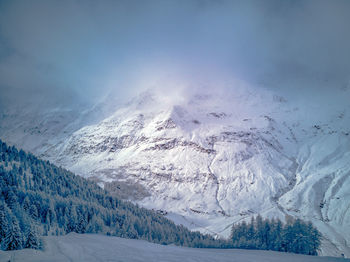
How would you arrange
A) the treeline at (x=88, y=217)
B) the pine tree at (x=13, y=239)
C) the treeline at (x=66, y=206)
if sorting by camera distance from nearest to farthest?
the pine tree at (x=13, y=239), the treeline at (x=66, y=206), the treeline at (x=88, y=217)

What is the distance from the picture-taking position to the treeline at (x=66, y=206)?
78750 mm

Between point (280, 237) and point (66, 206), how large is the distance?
61.4 m

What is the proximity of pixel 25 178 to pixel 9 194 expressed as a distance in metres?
18.6

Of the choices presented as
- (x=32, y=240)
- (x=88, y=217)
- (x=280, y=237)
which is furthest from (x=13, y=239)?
(x=280, y=237)

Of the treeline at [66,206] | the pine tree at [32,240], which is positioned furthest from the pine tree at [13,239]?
the treeline at [66,206]

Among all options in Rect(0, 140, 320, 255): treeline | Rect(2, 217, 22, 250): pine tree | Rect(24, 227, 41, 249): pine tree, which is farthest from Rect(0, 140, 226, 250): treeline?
Rect(2, 217, 22, 250): pine tree

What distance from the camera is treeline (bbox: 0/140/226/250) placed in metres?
78.8

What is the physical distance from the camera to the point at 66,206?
87.2 m

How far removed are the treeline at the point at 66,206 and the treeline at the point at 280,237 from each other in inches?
283

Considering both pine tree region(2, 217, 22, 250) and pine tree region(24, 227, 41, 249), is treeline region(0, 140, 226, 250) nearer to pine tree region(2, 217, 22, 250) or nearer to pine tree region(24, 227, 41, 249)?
pine tree region(24, 227, 41, 249)

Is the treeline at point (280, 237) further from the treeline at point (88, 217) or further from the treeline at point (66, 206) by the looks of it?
the treeline at point (66, 206)

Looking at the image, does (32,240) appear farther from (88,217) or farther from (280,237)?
(280,237)

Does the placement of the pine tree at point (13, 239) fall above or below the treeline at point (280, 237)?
below

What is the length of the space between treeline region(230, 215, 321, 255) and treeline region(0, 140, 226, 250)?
7.19m
